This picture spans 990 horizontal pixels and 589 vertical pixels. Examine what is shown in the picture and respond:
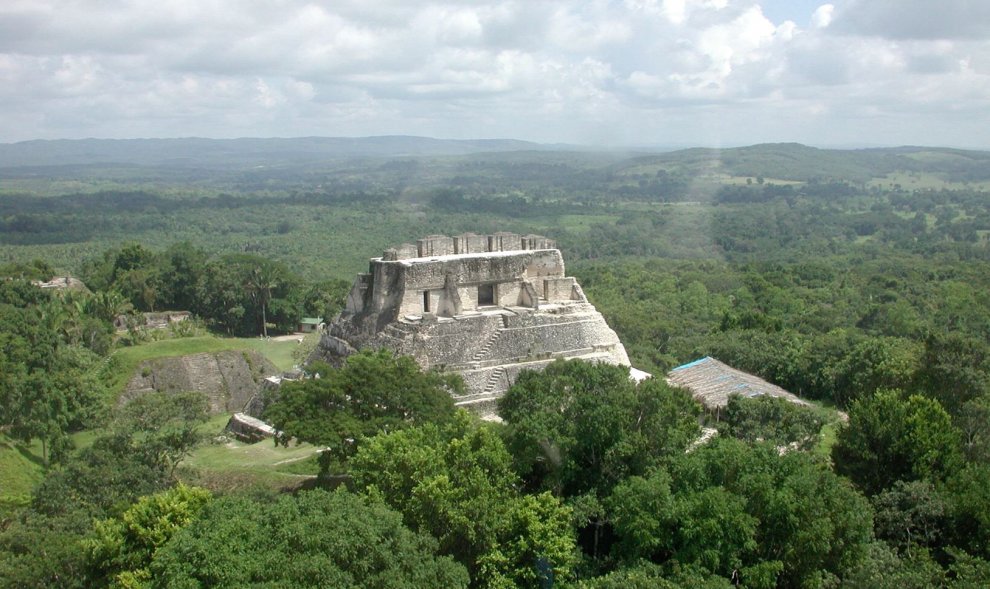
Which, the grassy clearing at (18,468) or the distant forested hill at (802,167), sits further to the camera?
the distant forested hill at (802,167)

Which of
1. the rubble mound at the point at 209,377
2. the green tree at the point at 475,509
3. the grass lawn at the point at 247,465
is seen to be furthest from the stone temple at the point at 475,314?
the rubble mound at the point at 209,377

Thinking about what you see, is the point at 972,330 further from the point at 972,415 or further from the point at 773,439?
the point at 773,439

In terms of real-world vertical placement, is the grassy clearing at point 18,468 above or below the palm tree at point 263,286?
below

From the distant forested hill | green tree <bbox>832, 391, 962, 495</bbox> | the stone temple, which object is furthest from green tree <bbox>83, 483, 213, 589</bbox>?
the distant forested hill

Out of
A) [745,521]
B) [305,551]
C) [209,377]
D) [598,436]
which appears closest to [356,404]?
[598,436]

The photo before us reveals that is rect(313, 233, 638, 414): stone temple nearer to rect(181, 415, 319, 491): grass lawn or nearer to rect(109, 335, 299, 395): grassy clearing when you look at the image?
rect(181, 415, 319, 491): grass lawn

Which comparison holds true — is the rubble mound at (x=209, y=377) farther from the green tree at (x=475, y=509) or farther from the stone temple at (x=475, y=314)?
the green tree at (x=475, y=509)

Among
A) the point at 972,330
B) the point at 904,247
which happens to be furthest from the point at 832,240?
the point at 972,330
